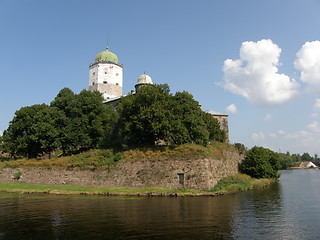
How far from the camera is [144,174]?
109ft

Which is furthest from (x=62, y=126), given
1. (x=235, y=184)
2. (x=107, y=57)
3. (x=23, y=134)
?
(x=107, y=57)

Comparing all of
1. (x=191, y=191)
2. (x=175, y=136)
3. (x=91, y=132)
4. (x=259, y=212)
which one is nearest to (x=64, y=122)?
(x=91, y=132)

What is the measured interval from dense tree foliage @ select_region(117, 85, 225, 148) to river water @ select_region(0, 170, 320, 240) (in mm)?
13306

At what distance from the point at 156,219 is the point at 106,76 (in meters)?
58.9

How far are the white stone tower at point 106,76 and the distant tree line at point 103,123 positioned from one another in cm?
2301

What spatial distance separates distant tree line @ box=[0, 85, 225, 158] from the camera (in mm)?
37656

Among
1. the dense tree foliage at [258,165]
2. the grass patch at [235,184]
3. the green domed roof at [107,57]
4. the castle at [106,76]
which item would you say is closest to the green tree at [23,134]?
the castle at [106,76]

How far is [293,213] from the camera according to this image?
67.4 ft

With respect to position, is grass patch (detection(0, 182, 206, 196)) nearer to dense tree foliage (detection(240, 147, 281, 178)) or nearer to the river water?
the river water

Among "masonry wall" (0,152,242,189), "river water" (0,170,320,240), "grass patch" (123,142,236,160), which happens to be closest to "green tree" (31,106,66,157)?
"masonry wall" (0,152,242,189)

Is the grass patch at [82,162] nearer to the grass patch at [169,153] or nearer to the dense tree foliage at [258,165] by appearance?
the grass patch at [169,153]

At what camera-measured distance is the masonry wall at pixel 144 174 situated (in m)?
31.7

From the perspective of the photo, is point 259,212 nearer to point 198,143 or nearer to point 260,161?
point 198,143

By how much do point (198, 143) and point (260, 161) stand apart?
12.7 meters
